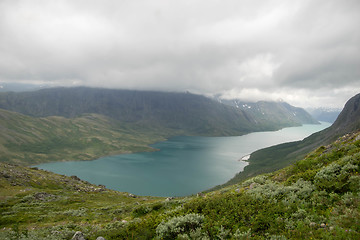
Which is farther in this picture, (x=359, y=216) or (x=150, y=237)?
(x=150, y=237)

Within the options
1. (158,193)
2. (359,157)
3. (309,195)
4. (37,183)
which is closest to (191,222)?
(309,195)

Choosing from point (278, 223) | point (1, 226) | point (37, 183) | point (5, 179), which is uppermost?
point (278, 223)

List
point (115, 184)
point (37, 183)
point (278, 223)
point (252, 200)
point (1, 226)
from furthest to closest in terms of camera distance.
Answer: point (115, 184), point (37, 183), point (1, 226), point (252, 200), point (278, 223)

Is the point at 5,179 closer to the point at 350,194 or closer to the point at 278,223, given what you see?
→ the point at 278,223

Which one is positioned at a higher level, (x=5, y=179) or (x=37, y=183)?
(x=5, y=179)

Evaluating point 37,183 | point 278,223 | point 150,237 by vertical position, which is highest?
point 278,223

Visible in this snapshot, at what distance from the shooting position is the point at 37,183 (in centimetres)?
5656

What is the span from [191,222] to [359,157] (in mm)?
12636

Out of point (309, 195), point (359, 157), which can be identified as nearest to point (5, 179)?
point (309, 195)

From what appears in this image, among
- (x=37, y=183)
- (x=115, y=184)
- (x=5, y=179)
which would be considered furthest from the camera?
(x=115, y=184)

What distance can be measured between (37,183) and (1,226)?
43051 millimetres

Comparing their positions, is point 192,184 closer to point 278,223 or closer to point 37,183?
point 37,183

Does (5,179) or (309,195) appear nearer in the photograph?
(309,195)

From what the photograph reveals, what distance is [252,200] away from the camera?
12117 millimetres
